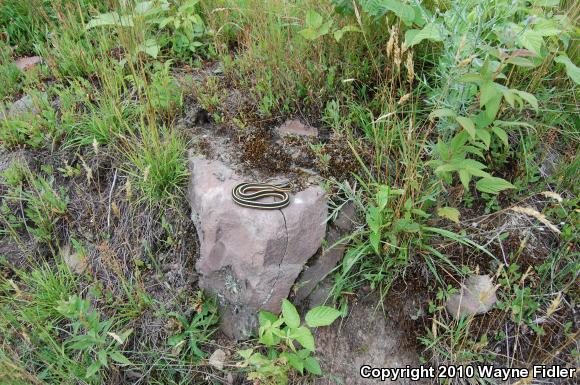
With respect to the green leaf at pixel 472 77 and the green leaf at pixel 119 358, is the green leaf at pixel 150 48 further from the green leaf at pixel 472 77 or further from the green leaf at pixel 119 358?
the green leaf at pixel 472 77

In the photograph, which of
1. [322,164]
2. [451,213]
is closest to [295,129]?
[322,164]

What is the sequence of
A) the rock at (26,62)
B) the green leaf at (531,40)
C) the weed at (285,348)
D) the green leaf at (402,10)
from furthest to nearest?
the rock at (26,62), the green leaf at (402,10), the weed at (285,348), the green leaf at (531,40)

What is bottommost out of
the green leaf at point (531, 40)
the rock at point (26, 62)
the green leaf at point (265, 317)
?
the green leaf at point (265, 317)

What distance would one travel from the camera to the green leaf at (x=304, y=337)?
225 centimetres

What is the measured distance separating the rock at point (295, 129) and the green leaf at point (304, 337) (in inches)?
58.2

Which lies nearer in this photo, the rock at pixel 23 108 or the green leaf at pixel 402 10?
the green leaf at pixel 402 10

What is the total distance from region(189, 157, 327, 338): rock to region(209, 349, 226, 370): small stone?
0.40 ft

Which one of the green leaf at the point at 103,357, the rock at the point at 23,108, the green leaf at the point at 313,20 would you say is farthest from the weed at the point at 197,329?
the rock at the point at 23,108

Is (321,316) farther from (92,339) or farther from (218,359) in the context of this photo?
(92,339)

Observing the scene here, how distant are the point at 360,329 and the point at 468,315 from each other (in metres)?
0.63

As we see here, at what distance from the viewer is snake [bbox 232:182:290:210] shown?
9.07 feet

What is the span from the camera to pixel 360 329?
2643 millimetres

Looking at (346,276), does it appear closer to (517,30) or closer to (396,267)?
(396,267)

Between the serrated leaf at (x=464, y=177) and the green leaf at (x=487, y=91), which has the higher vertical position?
the green leaf at (x=487, y=91)
